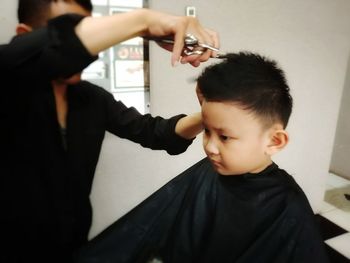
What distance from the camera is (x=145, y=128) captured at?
2.97ft

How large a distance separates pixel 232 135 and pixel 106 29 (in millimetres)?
395

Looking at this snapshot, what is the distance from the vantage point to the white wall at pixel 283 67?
138 cm

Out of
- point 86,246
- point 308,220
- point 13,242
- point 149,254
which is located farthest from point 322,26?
point 13,242

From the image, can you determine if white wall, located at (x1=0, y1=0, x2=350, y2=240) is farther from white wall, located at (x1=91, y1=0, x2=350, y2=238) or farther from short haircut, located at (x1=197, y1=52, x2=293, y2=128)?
short haircut, located at (x1=197, y1=52, x2=293, y2=128)

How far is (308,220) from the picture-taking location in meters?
0.80

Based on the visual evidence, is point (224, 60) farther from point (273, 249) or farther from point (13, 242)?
point (13, 242)

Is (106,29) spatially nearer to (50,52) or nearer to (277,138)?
(50,52)

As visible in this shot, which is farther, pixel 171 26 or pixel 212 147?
pixel 212 147

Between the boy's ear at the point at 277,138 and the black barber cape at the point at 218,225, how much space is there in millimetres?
117

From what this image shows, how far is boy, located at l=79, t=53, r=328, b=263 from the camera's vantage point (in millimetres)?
726

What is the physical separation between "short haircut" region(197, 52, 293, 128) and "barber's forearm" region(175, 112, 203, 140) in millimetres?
87

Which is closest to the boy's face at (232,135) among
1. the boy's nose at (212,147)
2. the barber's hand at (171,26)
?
the boy's nose at (212,147)

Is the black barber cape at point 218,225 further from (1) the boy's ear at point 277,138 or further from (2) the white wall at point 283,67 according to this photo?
(2) the white wall at point 283,67

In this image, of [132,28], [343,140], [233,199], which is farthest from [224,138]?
[343,140]
